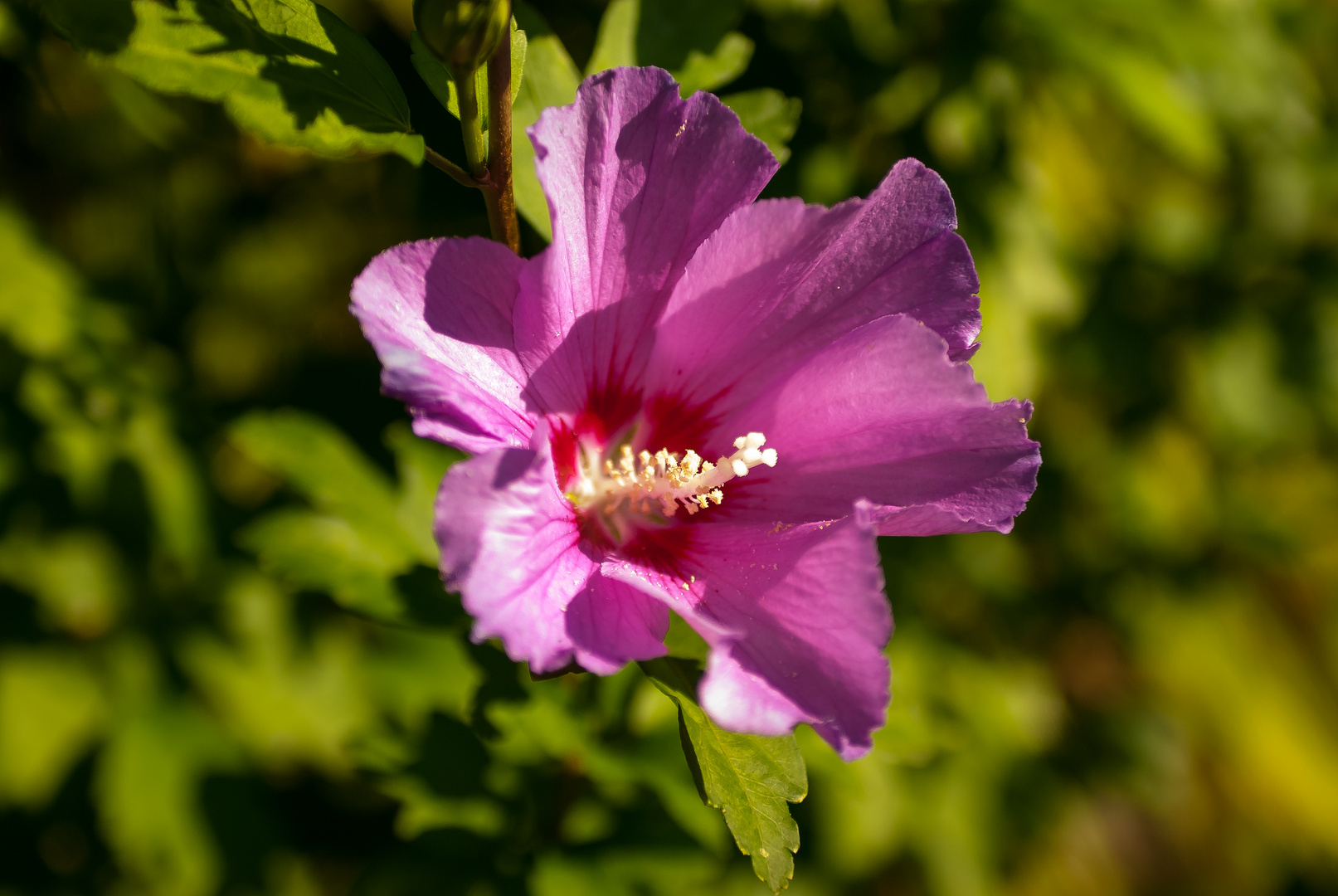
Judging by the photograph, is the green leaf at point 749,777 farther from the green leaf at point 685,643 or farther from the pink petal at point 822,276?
the pink petal at point 822,276

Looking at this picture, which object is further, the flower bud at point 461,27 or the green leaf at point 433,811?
the green leaf at point 433,811

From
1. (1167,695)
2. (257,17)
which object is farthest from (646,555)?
(1167,695)

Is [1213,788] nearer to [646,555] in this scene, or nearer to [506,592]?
[646,555]

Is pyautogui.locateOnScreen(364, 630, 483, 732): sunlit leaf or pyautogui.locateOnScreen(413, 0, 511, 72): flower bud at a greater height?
pyautogui.locateOnScreen(413, 0, 511, 72): flower bud

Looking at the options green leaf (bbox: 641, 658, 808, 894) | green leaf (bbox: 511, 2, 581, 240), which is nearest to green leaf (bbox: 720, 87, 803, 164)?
green leaf (bbox: 511, 2, 581, 240)

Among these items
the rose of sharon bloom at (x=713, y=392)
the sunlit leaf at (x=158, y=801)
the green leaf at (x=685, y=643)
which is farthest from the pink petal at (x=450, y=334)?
the sunlit leaf at (x=158, y=801)

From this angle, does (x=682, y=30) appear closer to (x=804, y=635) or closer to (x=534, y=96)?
(x=534, y=96)

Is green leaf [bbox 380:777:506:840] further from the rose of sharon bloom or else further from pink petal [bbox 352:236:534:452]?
pink petal [bbox 352:236:534:452]
